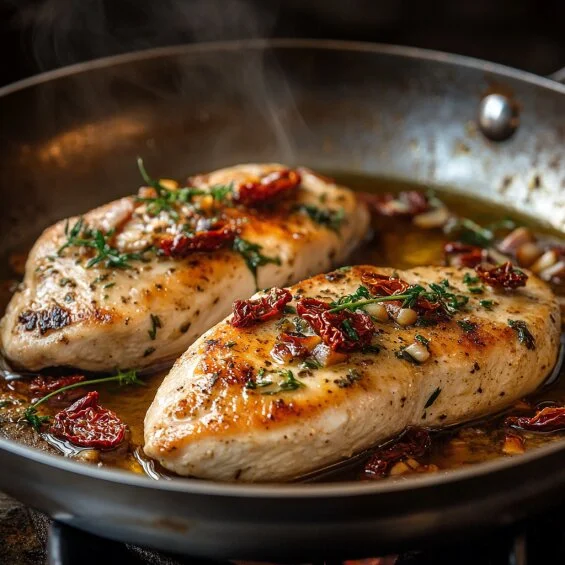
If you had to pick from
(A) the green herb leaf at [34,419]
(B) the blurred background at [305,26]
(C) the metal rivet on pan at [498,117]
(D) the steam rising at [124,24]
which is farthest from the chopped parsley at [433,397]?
(B) the blurred background at [305,26]

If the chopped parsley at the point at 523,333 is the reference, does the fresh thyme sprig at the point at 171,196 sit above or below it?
above

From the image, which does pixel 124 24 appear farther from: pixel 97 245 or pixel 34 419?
pixel 34 419

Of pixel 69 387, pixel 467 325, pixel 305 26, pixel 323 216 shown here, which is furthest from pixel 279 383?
pixel 305 26

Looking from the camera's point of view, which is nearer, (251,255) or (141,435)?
(141,435)

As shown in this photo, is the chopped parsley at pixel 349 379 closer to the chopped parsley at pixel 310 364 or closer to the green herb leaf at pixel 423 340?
the chopped parsley at pixel 310 364

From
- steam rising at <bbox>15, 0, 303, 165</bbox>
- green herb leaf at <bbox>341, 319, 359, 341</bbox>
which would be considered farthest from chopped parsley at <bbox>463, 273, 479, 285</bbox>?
steam rising at <bbox>15, 0, 303, 165</bbox>

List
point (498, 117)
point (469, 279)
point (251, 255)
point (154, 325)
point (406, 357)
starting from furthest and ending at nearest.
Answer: point (498, 117), point (251, 255), point (469, 279), point (154, 325), point (406, 357)
